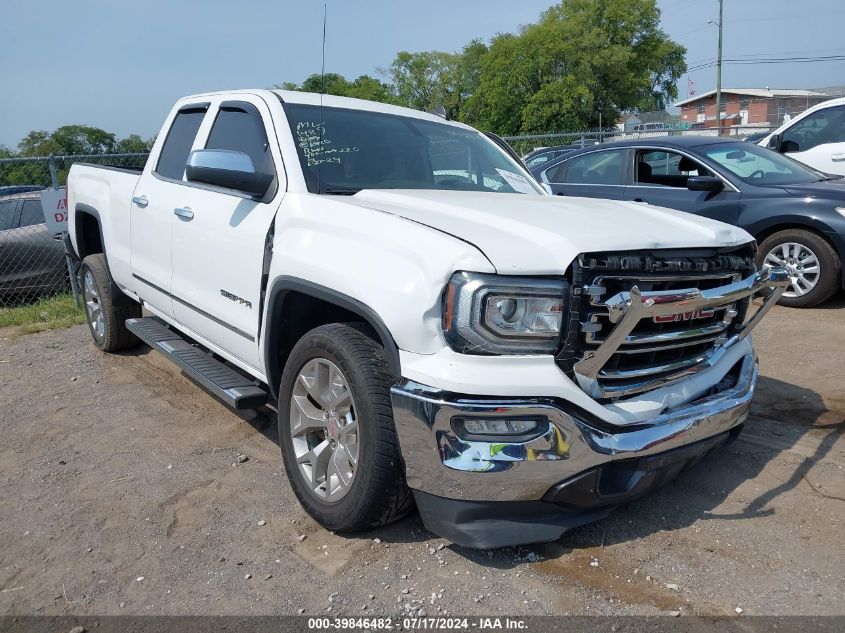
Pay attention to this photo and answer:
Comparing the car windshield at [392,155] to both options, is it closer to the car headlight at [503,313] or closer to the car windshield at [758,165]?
the car headlight at [503,313]

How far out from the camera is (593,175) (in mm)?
7938

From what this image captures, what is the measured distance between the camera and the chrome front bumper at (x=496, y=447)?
8.00 ft

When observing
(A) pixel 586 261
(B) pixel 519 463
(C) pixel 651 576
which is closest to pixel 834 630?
(C) pixel 651 576

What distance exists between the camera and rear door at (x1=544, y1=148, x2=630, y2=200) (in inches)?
303

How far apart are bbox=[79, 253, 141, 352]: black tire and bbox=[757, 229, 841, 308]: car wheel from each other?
544cm

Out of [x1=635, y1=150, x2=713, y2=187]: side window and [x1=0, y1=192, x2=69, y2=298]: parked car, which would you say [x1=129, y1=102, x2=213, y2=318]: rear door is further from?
[x1=635, y1=150, x2=713, y2=187]: side window

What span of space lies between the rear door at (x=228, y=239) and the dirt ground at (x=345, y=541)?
2.27 ft

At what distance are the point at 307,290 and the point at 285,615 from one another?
1248 mm

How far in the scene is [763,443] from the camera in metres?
3.82

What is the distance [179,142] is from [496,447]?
10.7 feet

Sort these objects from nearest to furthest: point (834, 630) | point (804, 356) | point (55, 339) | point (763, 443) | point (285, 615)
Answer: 1. point (834, 630)
2. point (285, 615)
3. point (763, 443)
4. point (804, 356)
5. point (55, 339)

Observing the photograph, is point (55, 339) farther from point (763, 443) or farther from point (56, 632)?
point (763, 443)

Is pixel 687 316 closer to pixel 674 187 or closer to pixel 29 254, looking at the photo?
pixel 674 187

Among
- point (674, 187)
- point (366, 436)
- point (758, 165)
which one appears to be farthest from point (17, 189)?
point (366, 436)
